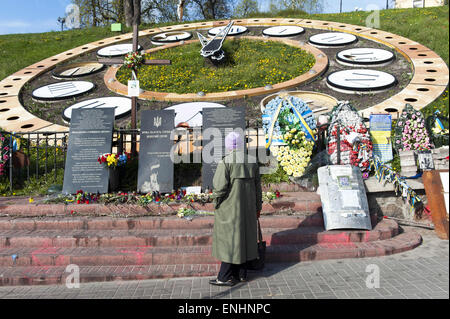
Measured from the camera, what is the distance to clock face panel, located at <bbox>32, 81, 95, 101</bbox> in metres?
10.8

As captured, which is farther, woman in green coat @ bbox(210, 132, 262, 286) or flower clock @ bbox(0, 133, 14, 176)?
flower clock @ bbox(0, 133, 14, 176)

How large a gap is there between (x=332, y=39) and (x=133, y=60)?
29.7 ft

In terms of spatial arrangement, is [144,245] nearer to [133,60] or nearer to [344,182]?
[344,182]

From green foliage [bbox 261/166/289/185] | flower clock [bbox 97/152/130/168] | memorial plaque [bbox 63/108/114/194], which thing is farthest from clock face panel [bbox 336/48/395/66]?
flower clock [bbox 97/152/130/168]

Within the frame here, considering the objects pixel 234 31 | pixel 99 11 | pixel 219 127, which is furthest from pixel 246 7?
pixel 219 127

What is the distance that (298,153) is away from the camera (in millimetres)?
5594

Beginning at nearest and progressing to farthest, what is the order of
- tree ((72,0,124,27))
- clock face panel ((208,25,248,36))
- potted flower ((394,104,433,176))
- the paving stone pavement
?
the paving stone pavement, potted flower ((394,104,433,176)), clock face panel ((208,25,248,36)), tree ((72,0,124,27))

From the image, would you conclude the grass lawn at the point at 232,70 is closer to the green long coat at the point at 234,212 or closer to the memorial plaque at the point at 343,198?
the memorial plaque at the point at 343,198

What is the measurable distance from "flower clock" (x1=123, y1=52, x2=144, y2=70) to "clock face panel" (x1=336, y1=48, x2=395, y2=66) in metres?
7.13

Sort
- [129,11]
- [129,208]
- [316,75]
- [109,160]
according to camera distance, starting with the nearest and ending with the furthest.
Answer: [129,208] → [109,160] → [316,75] → [129,11]

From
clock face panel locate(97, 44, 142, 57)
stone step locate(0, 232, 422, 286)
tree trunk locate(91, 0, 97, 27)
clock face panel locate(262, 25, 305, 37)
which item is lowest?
stone step locate(0, 232, 422, 286)

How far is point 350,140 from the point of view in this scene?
5.65 meters

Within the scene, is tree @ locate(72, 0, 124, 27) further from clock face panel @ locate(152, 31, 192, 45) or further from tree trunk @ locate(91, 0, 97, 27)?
clock face panel @ locate(152, 31, 192, 45)

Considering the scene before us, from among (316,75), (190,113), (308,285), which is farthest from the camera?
(316,75)
